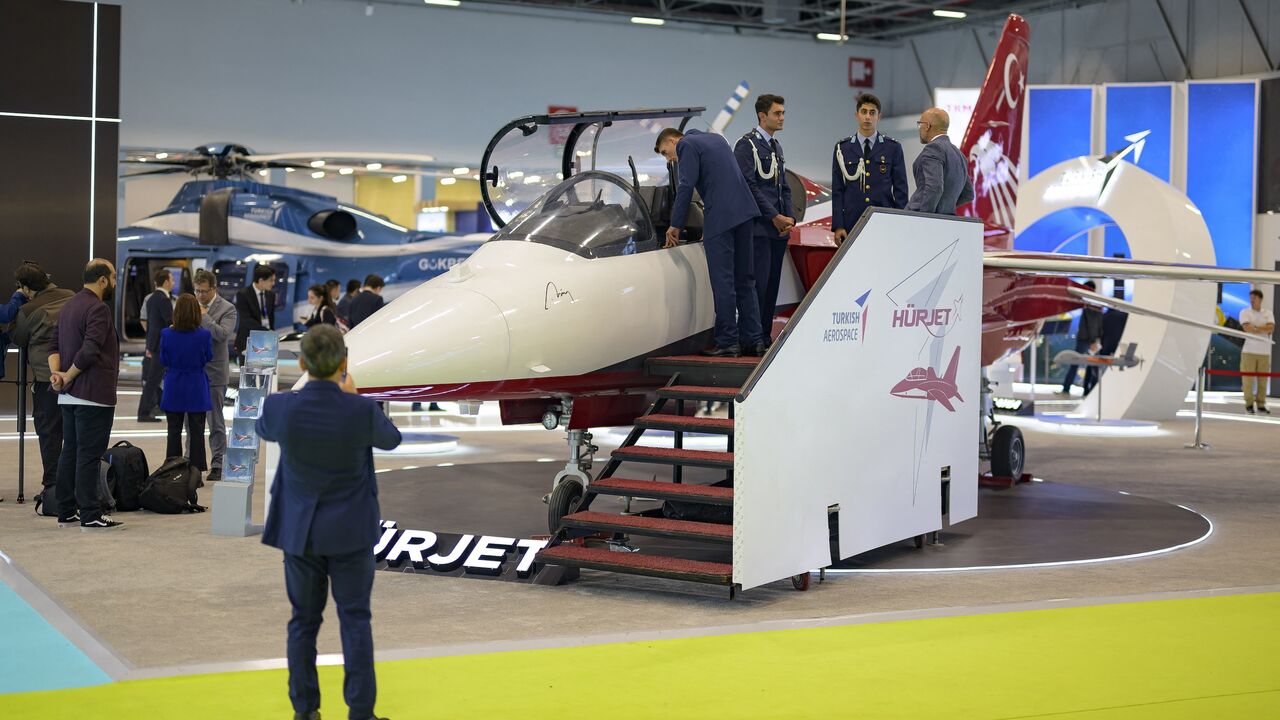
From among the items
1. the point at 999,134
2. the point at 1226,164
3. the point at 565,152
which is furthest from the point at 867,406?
the point at 1226,164

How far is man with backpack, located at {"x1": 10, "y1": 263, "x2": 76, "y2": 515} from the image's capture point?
8.66 m

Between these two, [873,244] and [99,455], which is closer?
[873,244]

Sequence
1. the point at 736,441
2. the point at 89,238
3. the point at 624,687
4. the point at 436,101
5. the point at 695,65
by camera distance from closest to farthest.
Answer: the point at 624,687 < the point at 736,441 < the point at 89,238 < the point at 436,101 < the point at 695,65

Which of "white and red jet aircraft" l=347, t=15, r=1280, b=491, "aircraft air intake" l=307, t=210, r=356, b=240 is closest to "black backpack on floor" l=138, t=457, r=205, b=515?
"white and red jet aircraft" l=347, t=15, r=1280, b=491

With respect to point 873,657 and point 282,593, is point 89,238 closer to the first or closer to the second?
point 282,593

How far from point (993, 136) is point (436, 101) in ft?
47.6

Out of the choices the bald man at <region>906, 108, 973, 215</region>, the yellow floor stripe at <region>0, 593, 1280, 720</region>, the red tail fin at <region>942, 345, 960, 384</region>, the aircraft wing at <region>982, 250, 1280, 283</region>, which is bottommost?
the yellow floor stripe at <region>0, 593, 1280, 720</region>

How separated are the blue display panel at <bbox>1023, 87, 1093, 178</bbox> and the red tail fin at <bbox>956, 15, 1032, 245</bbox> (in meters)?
12.1

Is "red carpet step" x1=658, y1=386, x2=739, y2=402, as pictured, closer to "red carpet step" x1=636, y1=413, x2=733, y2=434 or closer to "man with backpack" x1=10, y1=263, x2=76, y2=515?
"red carpet step" x1=636, y1=413, x2=733, y2=434

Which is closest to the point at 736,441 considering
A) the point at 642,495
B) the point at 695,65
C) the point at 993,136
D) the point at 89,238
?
the point at 642,495

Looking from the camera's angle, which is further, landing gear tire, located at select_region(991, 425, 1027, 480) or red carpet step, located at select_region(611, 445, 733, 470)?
landing gear tire, located at select_region(991, 425, 1027, 480)

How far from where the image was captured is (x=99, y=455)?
316 inches

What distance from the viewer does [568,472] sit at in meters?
7.71

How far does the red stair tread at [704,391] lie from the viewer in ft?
22.8
